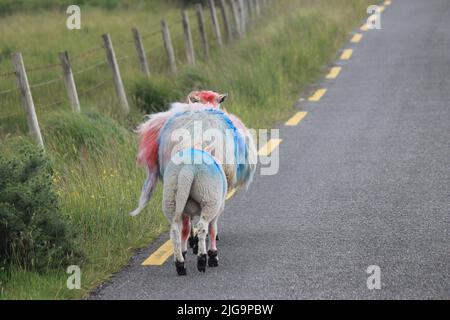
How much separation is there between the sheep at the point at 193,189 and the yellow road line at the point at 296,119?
681cm

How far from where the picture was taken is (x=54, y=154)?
11578 mm

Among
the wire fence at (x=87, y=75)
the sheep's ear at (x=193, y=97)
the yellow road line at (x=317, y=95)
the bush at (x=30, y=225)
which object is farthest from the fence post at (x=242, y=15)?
the bush at (x=30, y=225)

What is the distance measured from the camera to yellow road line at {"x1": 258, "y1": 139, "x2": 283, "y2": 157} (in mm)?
12245

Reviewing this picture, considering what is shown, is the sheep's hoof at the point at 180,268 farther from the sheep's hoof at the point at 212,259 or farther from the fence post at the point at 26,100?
the fence post at the point at 26,100

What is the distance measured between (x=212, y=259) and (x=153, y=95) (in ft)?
26.7

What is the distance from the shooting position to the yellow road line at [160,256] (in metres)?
7.82

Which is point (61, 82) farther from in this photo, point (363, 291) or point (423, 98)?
point (363, 291)

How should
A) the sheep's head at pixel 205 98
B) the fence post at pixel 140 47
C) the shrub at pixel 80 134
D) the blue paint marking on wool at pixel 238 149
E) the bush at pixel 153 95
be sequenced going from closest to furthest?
1. the blue paint marking on wool at pixel 238 149
2. the sheep's head at pixel 205 98
3. the shrub at pixel 80 134
4. the bush at pixel 153 95
5. the fence post at pixel 140 47

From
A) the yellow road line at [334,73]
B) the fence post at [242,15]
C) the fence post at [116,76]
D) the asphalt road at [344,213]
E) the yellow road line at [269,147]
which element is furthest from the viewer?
the fence post at [242,15]

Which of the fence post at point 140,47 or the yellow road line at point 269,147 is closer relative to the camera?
the yellow road line at point 269,147

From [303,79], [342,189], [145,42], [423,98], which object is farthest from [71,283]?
[145,42]

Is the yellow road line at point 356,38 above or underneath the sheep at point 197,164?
underneath

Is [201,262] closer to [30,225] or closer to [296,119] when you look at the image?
[30,225]
